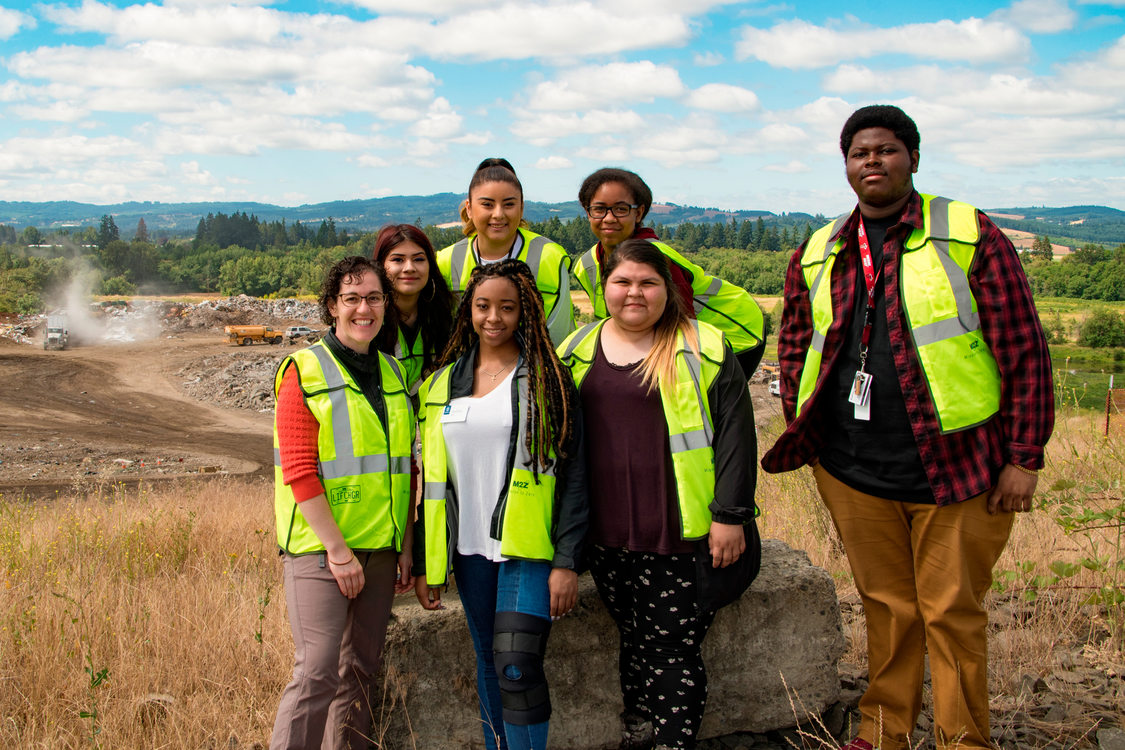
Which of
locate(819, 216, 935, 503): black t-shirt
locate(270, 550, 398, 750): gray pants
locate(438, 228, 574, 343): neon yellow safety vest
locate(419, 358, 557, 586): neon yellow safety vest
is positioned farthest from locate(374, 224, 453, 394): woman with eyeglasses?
locate(819, 216, 935, 503): black t-shirt

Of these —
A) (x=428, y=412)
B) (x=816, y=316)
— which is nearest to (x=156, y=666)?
(x=428, y=412)

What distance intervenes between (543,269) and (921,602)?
7.20 ft

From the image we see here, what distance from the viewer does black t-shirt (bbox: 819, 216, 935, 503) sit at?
2840 mm

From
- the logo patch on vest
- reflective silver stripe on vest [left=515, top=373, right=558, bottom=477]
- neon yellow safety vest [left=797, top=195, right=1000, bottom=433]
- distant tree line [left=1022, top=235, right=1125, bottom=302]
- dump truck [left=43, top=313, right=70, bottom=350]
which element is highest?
distant tree line [left=1022, top=235, right=1125, bottom=302]

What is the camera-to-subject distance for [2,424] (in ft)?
73.9

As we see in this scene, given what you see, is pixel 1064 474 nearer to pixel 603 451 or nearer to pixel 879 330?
pixel 879 330

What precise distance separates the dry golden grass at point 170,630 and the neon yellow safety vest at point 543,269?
6.87ft

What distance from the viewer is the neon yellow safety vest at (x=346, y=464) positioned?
284 centimetres

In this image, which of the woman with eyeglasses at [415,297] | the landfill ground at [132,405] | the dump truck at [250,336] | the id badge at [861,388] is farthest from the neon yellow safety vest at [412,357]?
the dump truck at [250,336]

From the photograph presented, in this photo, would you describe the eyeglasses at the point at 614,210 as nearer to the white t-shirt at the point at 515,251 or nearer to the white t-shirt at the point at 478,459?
the white t-shirt at the point at 515,251

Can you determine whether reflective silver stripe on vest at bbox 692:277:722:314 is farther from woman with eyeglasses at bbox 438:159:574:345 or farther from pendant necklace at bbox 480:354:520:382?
pendant necklace at bbox 480:354:520:382

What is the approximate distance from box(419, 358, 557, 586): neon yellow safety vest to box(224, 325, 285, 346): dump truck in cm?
4031

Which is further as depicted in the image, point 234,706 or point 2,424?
point 2,424

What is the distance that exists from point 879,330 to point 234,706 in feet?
11.1
